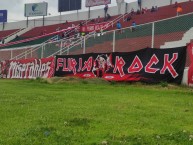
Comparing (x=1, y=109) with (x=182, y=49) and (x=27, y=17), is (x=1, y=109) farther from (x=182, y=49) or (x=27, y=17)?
(x=27, y=17)

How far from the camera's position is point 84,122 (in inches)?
288

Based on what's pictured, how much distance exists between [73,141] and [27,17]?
2767 inches

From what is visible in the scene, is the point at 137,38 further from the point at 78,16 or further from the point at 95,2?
the point at 95,2

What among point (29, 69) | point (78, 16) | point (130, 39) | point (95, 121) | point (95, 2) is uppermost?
point (95, 2)

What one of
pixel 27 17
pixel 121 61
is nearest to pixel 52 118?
pixel 121 61

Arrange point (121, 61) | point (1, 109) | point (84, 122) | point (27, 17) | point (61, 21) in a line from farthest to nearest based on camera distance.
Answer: point (27, 17), point (61, 21), point (121, 61), point (1, 109), point (84, 122)

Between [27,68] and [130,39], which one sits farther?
[27,68]

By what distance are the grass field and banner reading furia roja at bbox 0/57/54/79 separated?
519 inches

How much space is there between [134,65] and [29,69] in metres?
11.3

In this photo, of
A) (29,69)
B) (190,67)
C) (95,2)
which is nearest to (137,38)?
(190,67)

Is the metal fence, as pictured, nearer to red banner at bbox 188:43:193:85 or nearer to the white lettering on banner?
the white lettering on banner

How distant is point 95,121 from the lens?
745 centimetres

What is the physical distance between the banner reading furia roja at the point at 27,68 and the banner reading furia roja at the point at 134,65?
2.57m

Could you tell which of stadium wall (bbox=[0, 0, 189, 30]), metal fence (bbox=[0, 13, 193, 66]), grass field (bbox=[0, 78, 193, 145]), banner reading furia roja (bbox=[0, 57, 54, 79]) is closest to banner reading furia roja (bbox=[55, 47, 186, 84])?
metal fence (bbox=[0, 13, 193, 66])
